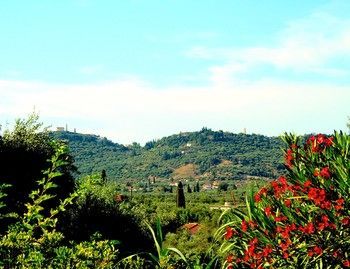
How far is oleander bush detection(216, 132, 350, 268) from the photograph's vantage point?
686cm

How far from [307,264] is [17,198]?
23.5 meters

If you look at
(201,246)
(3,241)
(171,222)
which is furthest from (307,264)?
(171,222)

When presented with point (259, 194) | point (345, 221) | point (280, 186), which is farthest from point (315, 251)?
point (259, 194)

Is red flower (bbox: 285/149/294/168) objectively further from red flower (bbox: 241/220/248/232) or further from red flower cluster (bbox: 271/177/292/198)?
red flower (bbox: 241/220/248/232)

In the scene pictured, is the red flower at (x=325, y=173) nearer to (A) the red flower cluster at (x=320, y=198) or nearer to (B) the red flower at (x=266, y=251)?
(A) the red flower cluster at (x=320, y=198)

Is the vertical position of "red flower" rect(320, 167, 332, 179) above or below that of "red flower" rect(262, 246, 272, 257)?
above

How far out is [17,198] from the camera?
27.8 meters

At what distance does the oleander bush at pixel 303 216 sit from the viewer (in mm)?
6855

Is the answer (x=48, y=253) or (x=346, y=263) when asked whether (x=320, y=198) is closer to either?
(x=346, y=263)

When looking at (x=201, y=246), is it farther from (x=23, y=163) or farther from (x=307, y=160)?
(x=307, y=160)

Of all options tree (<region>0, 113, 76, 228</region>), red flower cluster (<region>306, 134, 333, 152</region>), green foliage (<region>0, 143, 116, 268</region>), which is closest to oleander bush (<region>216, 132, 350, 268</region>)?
red flower cluster (<region>306, 134, 333, 152</region>)

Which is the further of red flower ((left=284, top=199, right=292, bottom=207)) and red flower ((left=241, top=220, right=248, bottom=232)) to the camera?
red flower ((left=241, top=220, right=248, bottom=232))

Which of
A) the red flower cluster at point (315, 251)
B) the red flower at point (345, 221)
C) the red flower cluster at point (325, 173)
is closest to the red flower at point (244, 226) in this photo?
the red flower cluster at point (315, 251)

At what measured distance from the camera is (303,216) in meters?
7.35
